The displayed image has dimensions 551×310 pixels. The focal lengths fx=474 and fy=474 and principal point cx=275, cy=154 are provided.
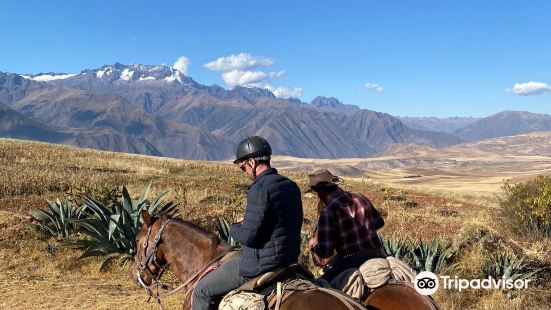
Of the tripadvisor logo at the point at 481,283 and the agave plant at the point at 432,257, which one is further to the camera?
the agave plant at the point at 432,257

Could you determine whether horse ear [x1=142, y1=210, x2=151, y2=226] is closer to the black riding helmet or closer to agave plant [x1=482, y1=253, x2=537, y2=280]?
the black riding helmet

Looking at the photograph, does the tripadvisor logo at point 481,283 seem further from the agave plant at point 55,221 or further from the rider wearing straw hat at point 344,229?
the agave plant at point 55,221

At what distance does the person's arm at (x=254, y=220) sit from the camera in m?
4.14

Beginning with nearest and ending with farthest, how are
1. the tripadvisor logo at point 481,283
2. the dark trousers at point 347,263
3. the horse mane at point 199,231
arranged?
the dark trousers at point 347,263, the horse mane at point 199,231, the tripadvisor logo at point 481,283

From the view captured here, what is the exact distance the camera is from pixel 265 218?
418 centimetres

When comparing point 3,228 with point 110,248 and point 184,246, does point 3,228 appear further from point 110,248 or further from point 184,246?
point 184,246

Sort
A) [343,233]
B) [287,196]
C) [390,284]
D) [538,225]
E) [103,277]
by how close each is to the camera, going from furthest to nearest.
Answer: [538,225] → [103,277] → [343,233] → [390,284] → [287,196]

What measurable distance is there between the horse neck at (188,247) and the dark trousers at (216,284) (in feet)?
1.73

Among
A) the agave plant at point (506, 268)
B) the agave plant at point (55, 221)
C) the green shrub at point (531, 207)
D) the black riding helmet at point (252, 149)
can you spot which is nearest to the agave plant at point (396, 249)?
the agave plant at point (506, 268)

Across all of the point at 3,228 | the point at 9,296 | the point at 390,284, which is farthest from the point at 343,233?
the point at 3,228

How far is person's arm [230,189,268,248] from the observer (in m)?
4.14

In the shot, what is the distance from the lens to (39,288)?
8.89 metres

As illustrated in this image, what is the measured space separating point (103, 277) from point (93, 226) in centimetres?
155

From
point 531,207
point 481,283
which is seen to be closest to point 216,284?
point 481,283
